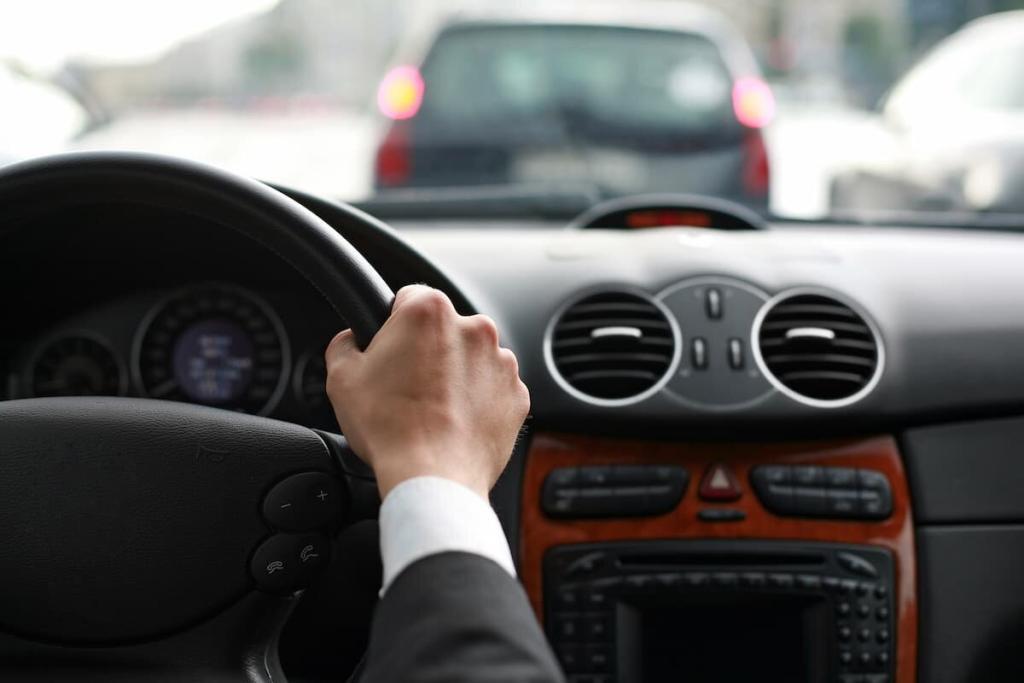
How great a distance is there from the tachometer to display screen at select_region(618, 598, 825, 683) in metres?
0.95

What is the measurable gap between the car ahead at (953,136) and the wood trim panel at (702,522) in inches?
115

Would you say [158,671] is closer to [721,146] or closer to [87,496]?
[87,496]

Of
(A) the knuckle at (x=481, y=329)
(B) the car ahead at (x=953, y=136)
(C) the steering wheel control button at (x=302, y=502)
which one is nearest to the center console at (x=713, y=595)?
(C) the steering wheel control button at (x=302, y=502)

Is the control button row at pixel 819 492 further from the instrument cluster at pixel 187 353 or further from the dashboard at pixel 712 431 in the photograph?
the instrument cluster at pixel 187 353

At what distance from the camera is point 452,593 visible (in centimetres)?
100

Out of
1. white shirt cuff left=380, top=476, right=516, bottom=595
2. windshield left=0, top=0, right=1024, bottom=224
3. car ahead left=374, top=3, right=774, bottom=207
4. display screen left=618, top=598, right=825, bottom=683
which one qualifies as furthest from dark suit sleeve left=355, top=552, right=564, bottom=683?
car ahead left=374, top=3, right=774, bottom=207

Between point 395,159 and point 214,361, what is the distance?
3.34 m

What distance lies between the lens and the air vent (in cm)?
204

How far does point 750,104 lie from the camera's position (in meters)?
5.55

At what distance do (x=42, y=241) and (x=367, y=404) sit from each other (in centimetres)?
81

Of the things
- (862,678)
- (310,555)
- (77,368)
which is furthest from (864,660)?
(77,368)

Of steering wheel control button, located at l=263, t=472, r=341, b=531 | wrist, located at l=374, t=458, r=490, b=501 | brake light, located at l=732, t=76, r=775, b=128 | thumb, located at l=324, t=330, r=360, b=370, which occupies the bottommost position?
wrist, located at l=374, t=458, r=490, b=501

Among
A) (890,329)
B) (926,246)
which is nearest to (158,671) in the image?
(890,329)

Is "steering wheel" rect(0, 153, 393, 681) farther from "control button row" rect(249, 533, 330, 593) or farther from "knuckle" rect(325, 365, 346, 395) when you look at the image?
"knuckle" rect(325, 365, 346, 395)
